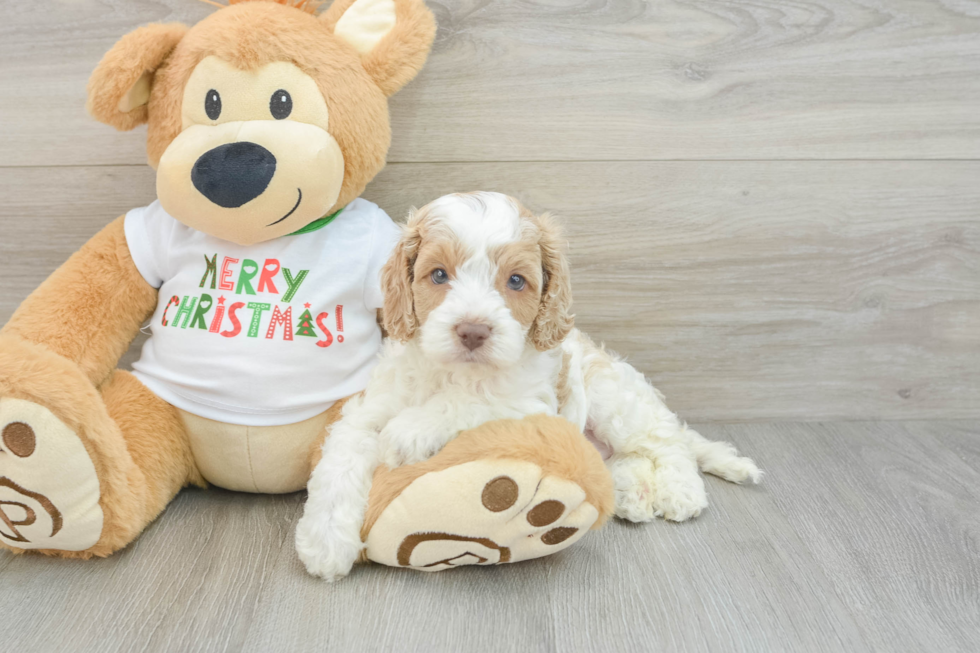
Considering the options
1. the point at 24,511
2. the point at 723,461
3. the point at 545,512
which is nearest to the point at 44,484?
the point at 24,511

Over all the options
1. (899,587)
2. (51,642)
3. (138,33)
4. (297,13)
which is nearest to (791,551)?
(899,587)

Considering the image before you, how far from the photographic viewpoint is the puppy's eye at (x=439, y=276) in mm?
1277

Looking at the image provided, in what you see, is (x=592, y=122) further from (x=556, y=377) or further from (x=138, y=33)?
(x=138, y=33)

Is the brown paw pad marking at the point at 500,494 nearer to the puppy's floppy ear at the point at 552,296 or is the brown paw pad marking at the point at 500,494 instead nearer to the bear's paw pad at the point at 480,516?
the bear's paw pad at the point at 480,516

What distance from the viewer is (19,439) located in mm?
1244

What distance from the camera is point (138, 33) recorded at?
56.5 inches

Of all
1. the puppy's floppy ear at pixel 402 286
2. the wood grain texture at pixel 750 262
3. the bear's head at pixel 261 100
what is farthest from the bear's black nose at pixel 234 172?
the wood grain texture at pixel 750 262

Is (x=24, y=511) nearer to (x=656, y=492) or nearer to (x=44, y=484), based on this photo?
(x=44, y=484)

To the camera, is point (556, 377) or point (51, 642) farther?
point (556, 377)

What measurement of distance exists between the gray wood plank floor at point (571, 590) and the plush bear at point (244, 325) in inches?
2.9

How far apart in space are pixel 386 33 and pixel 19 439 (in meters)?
1.05

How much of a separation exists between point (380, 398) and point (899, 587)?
1067 mm

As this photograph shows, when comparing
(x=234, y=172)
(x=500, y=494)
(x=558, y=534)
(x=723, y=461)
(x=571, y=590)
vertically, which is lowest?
(x=723, y=461)

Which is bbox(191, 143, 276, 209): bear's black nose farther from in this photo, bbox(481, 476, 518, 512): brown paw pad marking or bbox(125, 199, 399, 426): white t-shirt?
bbox(481, 476, 518, 512): brown paw pad marking
